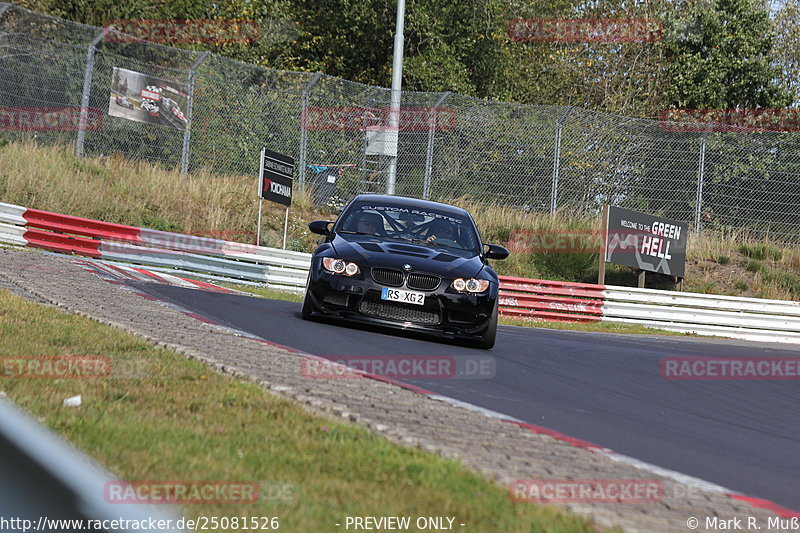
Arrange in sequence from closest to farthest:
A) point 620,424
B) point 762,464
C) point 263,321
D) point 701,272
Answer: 1. point 762,464
2. point 620,424
3. point 263,321
4. point 701,272

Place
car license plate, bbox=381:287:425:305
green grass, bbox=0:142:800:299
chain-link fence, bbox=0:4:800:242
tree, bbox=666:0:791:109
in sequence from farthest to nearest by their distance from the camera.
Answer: tree, bbox=666:0:791:109 → chain-link fence, bbox=0:4:800:242 → green grass, bbox=0:142:800:299 → car license plate, bbox=381:287:425:305

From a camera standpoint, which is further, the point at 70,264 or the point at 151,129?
the point at 151,129

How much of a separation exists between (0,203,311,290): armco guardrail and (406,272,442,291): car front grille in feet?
28.2

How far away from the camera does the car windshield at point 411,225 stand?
35.4 feet

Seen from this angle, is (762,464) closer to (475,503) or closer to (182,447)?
(475,503)

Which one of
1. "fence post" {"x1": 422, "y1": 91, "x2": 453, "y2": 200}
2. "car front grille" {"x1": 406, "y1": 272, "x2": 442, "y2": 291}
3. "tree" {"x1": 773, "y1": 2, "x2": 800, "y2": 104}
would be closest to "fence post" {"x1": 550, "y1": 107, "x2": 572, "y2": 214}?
"fence post" {"x1": 422, "y1": 91, "x2": 453, "y2": 200}

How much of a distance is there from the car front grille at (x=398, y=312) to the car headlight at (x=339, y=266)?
0.33m

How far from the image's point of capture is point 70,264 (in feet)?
44.6

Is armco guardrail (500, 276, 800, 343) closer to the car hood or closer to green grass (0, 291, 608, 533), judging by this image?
the car hood

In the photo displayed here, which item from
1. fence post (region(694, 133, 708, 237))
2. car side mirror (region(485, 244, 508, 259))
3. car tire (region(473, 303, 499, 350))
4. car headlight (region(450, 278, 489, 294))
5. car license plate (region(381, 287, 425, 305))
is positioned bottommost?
car tire (region(473, 303, 499, 350))

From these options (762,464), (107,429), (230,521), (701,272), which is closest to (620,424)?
(762,464)

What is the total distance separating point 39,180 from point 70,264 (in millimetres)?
7464

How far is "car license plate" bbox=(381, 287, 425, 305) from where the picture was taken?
946 centimetres

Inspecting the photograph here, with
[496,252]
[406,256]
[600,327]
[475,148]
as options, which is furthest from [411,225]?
[475,148]
